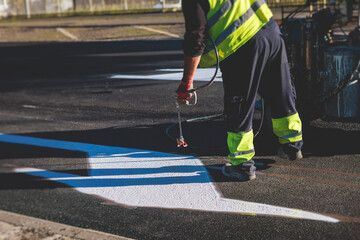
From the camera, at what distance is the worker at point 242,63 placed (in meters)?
3.83

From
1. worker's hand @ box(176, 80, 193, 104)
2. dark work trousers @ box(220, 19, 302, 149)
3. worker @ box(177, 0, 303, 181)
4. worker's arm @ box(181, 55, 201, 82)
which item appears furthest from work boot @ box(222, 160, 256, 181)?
worker's arm @ box(181, 55, 201, 82)

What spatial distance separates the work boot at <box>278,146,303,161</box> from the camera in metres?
4.48

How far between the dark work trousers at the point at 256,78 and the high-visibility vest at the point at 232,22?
9cm

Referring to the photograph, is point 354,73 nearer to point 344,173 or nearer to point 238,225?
point 344,173

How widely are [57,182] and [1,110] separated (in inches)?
154

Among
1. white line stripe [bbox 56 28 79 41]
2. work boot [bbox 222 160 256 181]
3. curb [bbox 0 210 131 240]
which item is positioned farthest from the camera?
white line stripe [bbox 56 28 79 41]

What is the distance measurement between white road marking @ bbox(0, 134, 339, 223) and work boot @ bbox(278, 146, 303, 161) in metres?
0.82

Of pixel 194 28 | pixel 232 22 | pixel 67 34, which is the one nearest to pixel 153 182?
pixel 194 28

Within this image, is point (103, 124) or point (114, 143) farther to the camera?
point (103, 124)

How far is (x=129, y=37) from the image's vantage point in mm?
18328

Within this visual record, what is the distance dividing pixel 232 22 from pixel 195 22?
0.34 metres

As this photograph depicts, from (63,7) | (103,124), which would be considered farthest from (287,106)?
(63,7)

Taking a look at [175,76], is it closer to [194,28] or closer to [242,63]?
[242,63]

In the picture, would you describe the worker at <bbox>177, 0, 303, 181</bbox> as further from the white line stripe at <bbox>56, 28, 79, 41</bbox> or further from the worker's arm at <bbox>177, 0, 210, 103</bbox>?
the white line stripe at <bbox>56, 28, 79, 41</bbox>
